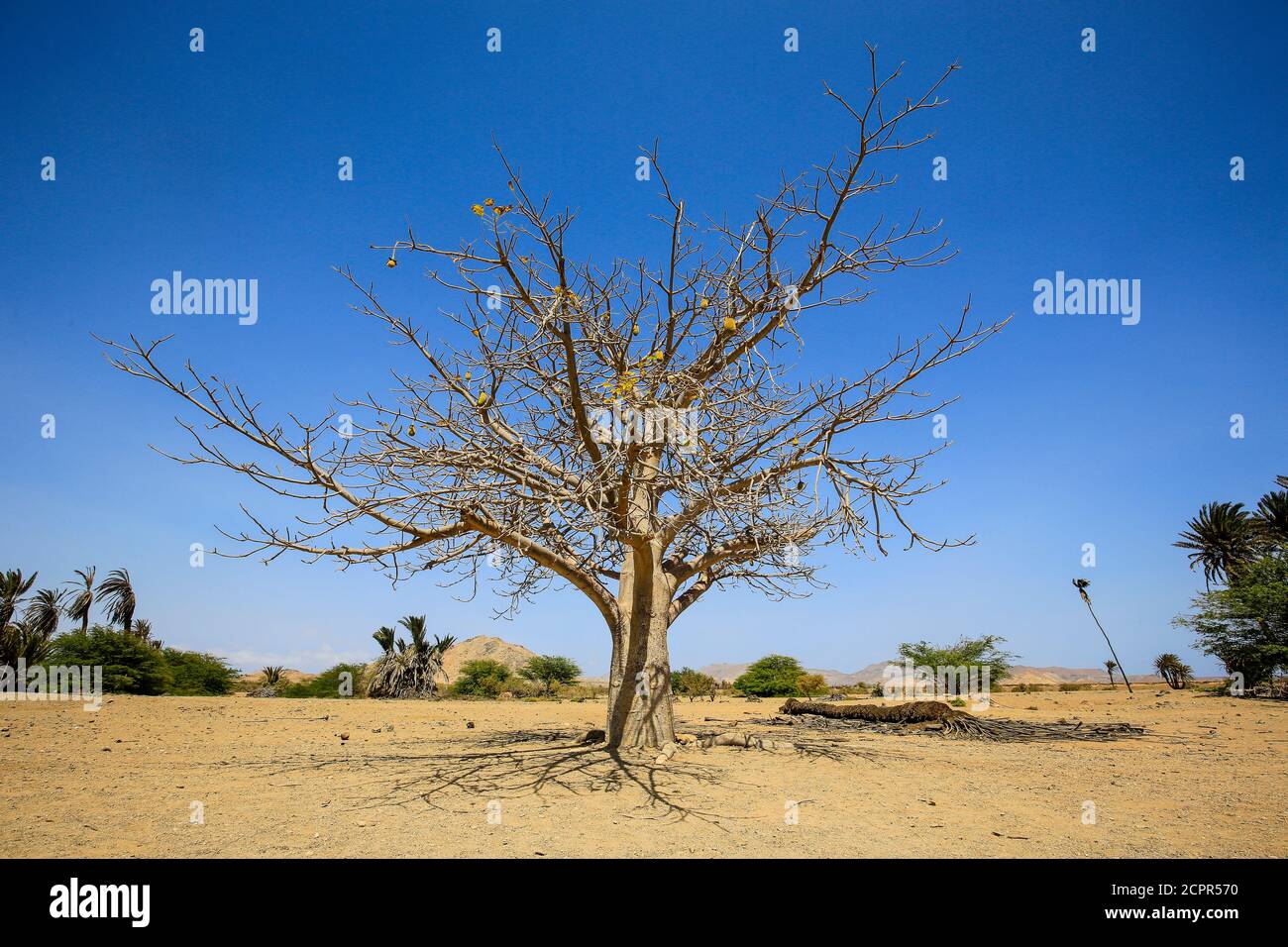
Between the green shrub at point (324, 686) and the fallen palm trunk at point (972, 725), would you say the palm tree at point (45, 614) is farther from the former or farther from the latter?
the fallen palm trunk at point (972, 725)

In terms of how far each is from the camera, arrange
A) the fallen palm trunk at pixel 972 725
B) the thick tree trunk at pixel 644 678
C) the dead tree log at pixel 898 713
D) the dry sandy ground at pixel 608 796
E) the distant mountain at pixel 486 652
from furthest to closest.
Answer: the distant mountain at pixel 486 652 < the dead tree log at pixel 898 713 < the fallen palm trunk at pixel 972 725 < the thick tree trunk at pixel 644 678 < the dry sandy ground at pixel 608 796

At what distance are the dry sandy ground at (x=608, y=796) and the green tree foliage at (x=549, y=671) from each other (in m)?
32.2

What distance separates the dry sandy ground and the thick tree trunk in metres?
0.54

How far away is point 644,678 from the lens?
847 cm

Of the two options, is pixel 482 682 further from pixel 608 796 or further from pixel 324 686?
pixel 608 796

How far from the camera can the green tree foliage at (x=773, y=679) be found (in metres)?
31.0

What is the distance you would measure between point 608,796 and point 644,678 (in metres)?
2.41

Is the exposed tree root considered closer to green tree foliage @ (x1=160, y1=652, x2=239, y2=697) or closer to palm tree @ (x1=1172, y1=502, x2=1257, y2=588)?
green tree foliage @ (x1=160, y1=652, x2=239, y2=697)

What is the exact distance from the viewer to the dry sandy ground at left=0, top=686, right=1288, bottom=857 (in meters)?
4.64

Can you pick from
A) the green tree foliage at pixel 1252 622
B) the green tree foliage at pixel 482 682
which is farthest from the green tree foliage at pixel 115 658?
the green tree foliage at pixel 1252 622

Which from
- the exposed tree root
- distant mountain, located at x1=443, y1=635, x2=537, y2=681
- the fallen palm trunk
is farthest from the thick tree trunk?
distant mountain, located at x1=443, y1=635, x2=537, y2=681

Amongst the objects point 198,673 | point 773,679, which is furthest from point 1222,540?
point 198,673

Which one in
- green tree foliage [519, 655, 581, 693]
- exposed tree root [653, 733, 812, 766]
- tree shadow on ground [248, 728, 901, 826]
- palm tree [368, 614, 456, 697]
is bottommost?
green tree foliage [519, 655, 581, 693]
